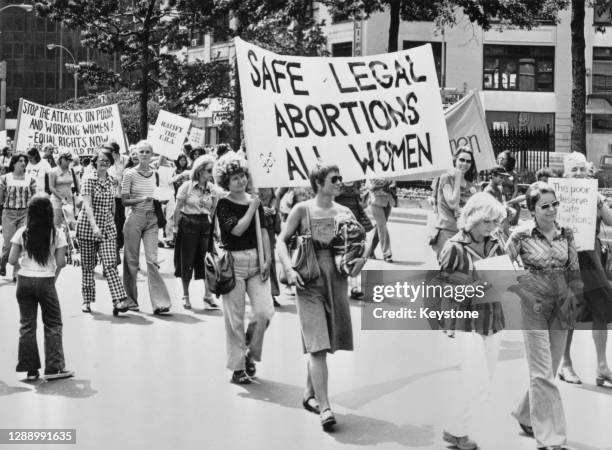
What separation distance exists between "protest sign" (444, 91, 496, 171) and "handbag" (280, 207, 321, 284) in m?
6.75

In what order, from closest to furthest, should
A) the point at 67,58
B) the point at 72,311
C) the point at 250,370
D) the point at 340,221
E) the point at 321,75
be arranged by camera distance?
the point at 340,221, the point at 250,370, the point at 321,75, the point at 72,311, the point at 67,58

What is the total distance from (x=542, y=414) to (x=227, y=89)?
96.6 ft

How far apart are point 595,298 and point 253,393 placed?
9.18 ft

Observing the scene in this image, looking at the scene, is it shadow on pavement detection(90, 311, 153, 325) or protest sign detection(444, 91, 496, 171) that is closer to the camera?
shadow on pavement detection(90, 311, 153, 325)

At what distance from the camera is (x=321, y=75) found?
856 centimetres

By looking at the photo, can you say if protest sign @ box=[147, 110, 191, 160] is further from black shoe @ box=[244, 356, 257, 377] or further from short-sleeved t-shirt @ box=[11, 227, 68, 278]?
black shoe @ box=[244, 356, 257, 377]

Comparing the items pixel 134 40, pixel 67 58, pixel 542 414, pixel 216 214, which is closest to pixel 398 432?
pixel 542 414

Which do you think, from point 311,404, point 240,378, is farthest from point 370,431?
point 240,378

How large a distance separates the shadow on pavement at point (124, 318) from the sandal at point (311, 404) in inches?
151

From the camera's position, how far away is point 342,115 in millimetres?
8453

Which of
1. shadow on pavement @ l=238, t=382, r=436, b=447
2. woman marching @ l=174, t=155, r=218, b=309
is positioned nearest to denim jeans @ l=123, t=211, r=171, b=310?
woman marching @ l=174, t=155, r=218, b=309

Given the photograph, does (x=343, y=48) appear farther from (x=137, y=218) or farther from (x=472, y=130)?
(x=137, y=218)

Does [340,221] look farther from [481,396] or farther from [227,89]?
[227,89]

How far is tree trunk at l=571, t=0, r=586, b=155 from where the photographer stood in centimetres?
2209
